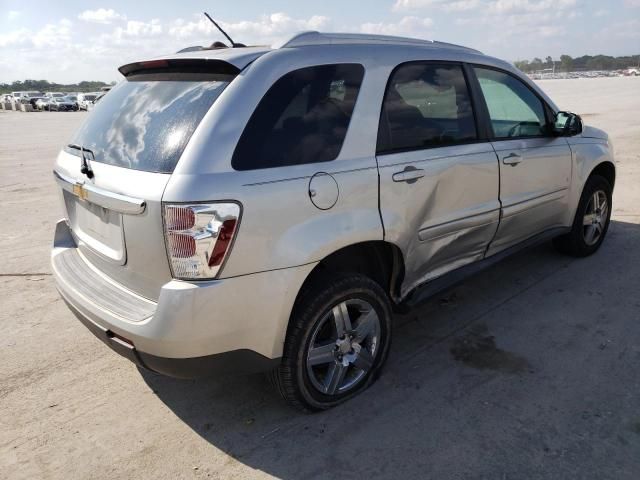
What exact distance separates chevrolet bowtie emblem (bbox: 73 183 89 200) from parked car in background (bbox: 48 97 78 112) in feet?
167

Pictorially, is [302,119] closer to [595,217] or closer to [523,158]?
[523,158]

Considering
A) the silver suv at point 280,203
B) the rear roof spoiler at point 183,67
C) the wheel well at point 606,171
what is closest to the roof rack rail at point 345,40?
the silver suv at point 280,203

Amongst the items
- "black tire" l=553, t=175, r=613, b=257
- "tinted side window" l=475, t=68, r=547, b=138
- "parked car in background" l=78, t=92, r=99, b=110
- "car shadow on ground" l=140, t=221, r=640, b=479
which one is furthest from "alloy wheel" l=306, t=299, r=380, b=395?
"parked car in background" l=78, t=92, r=99, b=110

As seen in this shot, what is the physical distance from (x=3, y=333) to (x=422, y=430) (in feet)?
10.2

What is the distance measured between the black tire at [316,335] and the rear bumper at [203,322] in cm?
11

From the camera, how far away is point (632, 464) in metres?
2.45

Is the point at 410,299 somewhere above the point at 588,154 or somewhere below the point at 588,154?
below

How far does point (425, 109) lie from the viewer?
3307mm

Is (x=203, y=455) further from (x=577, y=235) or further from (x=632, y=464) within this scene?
(x=577, y=235)

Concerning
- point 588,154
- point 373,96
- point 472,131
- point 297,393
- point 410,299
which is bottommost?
point 297,393

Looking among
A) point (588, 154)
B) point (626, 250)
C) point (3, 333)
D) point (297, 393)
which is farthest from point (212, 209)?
point (626, 250)

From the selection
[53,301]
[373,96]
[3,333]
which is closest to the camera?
[373,96]

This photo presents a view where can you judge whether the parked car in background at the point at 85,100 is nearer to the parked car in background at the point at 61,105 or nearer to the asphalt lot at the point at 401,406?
the parked car in background at the point at 61,105

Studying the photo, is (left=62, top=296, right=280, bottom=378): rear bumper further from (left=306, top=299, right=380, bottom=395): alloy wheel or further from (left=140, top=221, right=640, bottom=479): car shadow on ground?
(left=140, top=221, right=640, bottom=479): car shadow on ground
